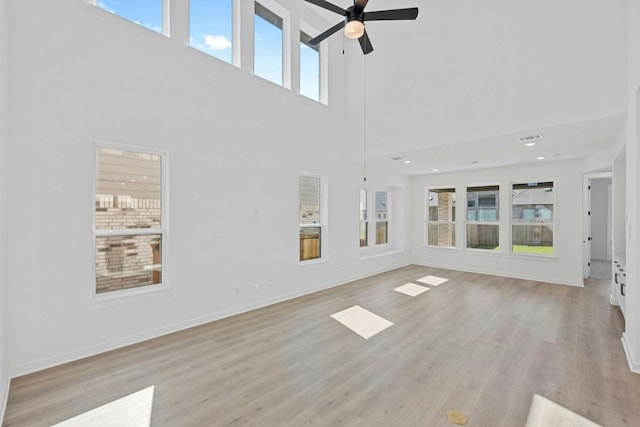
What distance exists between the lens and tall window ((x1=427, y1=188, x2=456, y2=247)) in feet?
26.9

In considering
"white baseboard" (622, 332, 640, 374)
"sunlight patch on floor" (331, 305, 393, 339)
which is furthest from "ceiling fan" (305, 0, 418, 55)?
"white baseboard" (622, 332, 640, 374)

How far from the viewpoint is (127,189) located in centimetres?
353

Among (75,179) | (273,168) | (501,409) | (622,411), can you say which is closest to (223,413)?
(501,409)

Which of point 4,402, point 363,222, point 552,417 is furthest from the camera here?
point 363,222

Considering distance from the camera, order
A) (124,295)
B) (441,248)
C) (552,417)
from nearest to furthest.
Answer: (552,417) < (124,295) < (441,248)

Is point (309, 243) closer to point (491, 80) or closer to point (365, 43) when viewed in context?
point (365, 43)

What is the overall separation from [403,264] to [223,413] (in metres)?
6.94

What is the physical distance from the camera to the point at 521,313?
4.58m

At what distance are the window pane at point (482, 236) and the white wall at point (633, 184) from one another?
14.2 ft

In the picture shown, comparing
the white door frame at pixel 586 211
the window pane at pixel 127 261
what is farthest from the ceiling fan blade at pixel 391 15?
the white door frame at pixel 586 211

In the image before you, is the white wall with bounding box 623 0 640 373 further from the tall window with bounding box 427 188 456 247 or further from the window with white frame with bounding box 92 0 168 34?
the window with white frame with bounding box 92 0 168 34

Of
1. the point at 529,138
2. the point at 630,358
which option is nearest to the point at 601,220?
the point at 529,138

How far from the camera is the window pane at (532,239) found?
6773 mm

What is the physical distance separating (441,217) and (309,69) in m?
5.34
